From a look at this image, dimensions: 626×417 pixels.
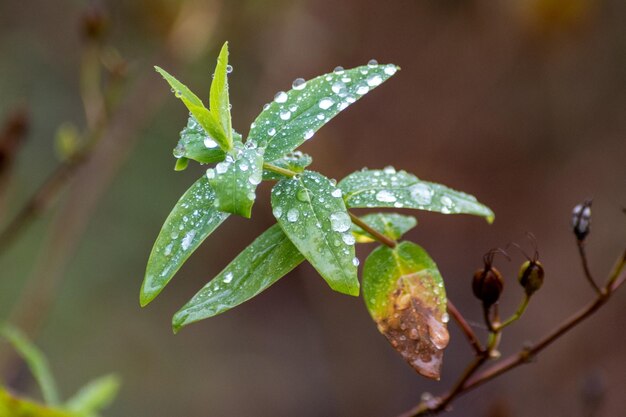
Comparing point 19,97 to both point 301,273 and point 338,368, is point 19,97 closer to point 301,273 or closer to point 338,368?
point 301,273

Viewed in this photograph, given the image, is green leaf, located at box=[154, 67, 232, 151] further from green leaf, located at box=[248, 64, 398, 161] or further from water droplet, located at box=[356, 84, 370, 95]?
water droplet, located at box=[356, 84, 370, 95]

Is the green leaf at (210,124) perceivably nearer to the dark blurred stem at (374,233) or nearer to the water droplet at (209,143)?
the water droplet at (209,143)

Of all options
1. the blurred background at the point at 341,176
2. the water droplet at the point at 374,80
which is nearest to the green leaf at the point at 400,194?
the water droplet at the point at 374,80

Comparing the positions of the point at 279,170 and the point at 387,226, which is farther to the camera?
the point at 387,226

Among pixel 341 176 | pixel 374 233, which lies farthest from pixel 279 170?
pixel 341 176

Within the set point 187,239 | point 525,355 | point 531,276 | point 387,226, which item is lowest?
point 525,355

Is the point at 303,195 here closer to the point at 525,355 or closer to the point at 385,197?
the point at 385,197
